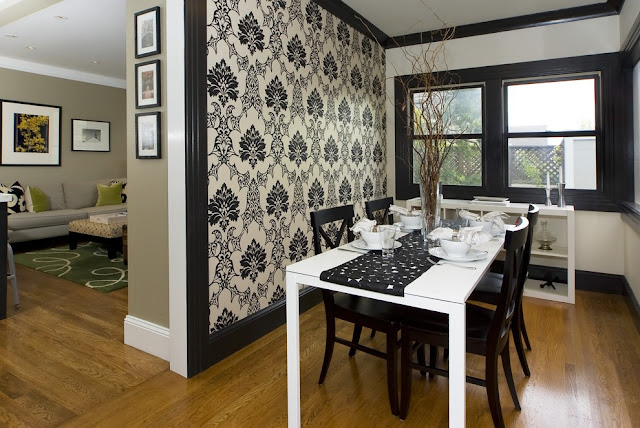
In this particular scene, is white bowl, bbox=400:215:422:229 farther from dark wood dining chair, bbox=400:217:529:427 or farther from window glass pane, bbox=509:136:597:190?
window glass pane, bbox=509:136:597:190

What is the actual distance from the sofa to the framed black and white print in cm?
60

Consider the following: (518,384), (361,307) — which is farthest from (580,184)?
(361,307)

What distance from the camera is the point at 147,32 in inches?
89.7

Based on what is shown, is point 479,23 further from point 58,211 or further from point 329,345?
point 58,211

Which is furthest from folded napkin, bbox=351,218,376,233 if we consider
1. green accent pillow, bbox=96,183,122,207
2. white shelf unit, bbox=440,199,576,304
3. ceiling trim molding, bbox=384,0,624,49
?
green accent pillow, bbox=96,183,122,207

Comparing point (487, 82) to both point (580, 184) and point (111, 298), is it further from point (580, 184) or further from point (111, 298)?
point (111, 298)

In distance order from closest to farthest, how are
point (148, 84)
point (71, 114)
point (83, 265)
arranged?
point (148, 84) → point (83, 265) → point (71, 114)

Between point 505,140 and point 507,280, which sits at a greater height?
point 505,140

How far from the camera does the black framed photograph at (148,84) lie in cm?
225

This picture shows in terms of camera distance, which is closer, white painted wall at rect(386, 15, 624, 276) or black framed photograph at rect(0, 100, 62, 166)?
white painted wall at rect(386, 15, 624, 276)

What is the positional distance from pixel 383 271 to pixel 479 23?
132 inches

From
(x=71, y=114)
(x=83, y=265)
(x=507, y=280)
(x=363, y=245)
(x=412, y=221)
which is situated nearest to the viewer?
(x=507, y=280)

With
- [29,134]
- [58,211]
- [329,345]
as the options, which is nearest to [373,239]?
[329,345]

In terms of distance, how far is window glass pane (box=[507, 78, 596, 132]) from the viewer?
363cm
